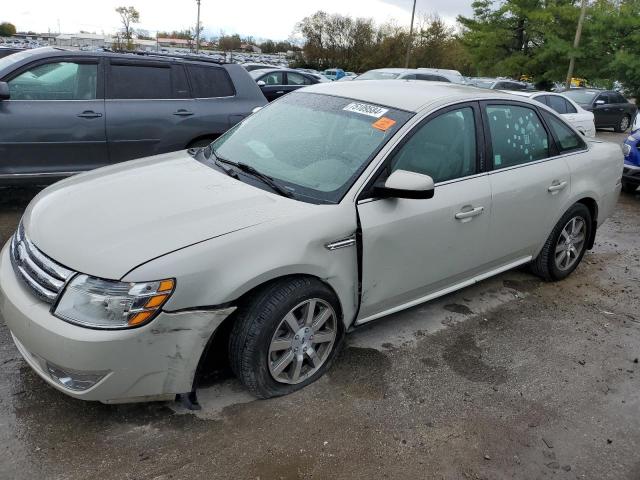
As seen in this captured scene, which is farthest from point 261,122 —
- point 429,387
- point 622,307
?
point 622,307

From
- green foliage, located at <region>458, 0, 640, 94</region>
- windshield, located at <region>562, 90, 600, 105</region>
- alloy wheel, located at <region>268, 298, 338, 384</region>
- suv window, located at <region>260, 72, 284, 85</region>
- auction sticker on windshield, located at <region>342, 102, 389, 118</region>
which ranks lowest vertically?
alloy wheel, located at <region>268, 298, 338, 384</region>

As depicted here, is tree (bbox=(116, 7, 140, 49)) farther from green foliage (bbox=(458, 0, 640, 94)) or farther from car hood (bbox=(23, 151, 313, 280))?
car hood (bbox=(23, 151, 313, 280))

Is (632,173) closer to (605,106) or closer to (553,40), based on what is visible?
(605,106)

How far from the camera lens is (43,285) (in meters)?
2.43

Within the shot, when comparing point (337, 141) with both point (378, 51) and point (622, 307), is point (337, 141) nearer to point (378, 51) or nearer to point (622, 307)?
point (622, 307)

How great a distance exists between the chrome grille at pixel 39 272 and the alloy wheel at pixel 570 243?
375 cm

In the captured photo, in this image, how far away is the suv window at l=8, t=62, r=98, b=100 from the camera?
5.37 m

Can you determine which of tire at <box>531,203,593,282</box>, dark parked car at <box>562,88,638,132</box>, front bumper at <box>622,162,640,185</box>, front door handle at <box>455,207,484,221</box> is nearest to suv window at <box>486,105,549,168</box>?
front door handle at <box>455,207,484,221</box>

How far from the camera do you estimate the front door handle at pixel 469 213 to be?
3393 millimetres

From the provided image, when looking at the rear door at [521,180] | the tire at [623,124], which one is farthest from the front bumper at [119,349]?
the tire at [623,124]

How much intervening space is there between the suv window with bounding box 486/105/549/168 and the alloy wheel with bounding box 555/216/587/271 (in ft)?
2.48

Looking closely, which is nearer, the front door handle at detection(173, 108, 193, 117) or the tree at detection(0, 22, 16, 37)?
the front door handle at detection(173, 108, 193, 117)

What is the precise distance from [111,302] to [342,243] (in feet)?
3.90

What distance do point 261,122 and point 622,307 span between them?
3.20 metres
